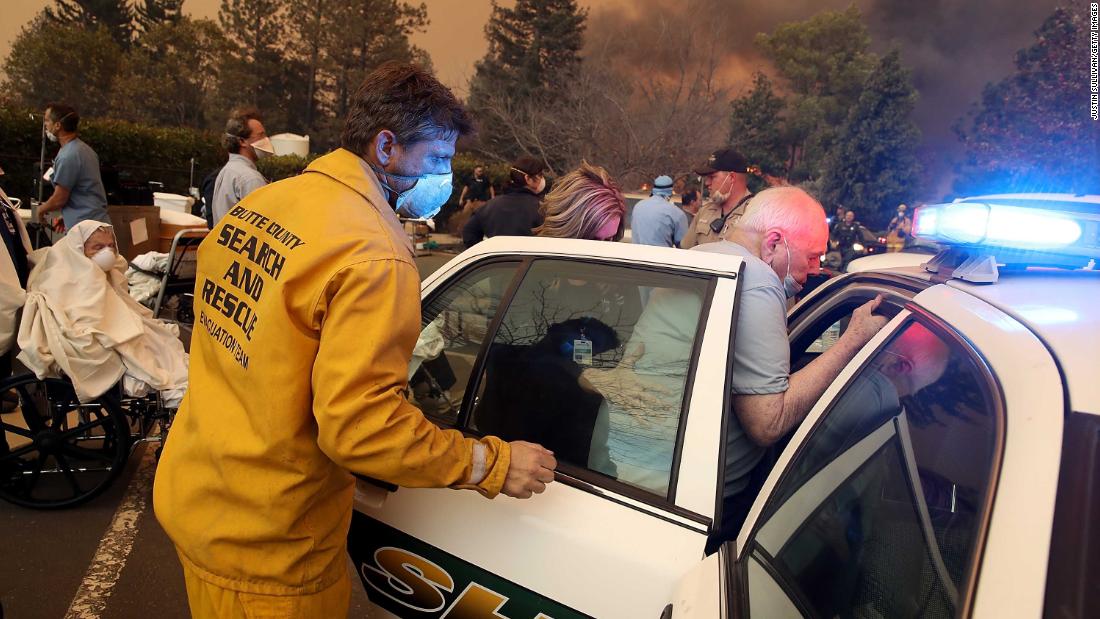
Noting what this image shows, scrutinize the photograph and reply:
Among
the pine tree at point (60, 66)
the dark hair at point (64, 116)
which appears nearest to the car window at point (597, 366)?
the dark hair at point (64, 116)

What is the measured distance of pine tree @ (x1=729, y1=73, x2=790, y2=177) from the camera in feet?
89.7

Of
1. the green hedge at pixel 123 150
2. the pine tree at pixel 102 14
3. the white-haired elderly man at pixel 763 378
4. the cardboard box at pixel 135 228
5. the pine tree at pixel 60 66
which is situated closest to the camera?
the white-haired elderly man at pixel 763 378

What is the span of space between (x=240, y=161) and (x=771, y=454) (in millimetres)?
4206

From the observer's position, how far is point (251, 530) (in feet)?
4.47

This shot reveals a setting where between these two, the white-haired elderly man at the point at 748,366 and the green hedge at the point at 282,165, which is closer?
the white-haired elderly man at the point at 748,366

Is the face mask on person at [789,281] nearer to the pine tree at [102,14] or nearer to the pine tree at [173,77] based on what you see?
the pine tree at [173,77]

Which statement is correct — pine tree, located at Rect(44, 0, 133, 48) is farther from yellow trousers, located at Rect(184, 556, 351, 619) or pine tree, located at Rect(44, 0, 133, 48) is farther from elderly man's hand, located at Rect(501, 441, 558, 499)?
elderly man's hand, located at Rect(501, 441, 558, 499)

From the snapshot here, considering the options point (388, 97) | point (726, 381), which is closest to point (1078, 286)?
point (726, 381)

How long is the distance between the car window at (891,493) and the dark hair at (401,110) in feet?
3.37

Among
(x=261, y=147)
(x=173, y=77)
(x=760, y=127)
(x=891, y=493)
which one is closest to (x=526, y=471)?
(x=891, y=493)

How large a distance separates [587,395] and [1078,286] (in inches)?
40.3

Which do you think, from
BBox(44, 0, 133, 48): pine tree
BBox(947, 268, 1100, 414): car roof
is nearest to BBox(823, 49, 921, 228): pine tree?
BBox(947, 268, 1100, 414): car roof

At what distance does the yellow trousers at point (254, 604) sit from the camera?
1.40 meters

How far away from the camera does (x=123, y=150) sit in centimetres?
1584
